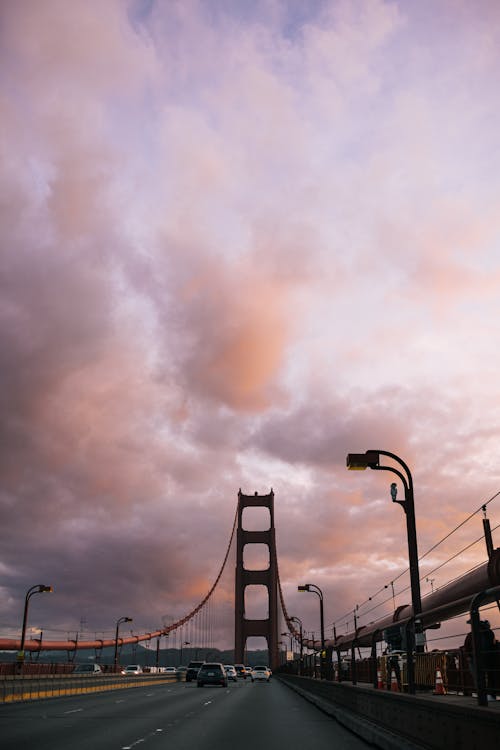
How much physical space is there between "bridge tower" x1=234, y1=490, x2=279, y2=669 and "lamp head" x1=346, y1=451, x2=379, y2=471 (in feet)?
331

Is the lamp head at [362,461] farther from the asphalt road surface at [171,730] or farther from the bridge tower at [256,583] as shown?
the bridge tower at [256,583]

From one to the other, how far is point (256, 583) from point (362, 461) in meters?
108

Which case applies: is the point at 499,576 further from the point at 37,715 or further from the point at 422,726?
the point at 37,715

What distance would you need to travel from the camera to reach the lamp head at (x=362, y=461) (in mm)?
18484

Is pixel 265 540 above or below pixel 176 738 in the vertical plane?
above

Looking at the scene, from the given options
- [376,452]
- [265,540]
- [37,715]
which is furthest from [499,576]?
[265,540]

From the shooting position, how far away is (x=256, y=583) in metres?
121

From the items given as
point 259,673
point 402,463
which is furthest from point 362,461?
point 259,673

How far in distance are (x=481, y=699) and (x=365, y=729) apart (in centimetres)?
692

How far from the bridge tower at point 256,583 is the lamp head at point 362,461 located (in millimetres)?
100954

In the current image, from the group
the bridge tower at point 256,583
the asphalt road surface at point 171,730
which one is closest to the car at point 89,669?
the bridge tower at point 256,583

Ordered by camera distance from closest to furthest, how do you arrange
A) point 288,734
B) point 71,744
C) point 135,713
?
point 71,744 < point 288,734 < point 135,713

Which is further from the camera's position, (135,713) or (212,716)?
(135,713)

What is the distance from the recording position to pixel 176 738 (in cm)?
1401
